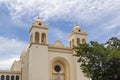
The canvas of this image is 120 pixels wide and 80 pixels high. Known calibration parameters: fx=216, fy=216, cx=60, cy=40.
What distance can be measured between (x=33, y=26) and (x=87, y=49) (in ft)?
39.1

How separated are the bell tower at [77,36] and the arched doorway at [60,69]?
3192mm

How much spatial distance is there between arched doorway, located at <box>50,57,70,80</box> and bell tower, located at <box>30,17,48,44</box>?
9.87 feet

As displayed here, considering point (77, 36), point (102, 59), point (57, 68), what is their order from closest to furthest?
point (102, 59) → point (57, 68) → point (77, 36)

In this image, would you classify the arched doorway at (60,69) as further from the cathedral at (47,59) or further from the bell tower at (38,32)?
the bell tower at (38,32)

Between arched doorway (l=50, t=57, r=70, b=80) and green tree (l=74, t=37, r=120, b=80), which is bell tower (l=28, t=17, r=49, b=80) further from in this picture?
green tree (l=74, t=37, r=120, b=80)

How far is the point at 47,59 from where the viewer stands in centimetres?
2603

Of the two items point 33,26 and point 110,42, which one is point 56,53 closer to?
point 33,26

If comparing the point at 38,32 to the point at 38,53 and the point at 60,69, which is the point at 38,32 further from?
the point at 60,69

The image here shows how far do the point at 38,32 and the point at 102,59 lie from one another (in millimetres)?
12717

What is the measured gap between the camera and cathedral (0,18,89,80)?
82.9 feet

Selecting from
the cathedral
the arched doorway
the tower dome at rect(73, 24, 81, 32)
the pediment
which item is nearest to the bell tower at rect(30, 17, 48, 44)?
the cathedral

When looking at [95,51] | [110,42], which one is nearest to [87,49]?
[95,51]

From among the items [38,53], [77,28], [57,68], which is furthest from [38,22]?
[57,68]

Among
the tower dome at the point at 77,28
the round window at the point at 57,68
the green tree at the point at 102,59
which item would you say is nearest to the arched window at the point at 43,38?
the round window at the point at 57,68
